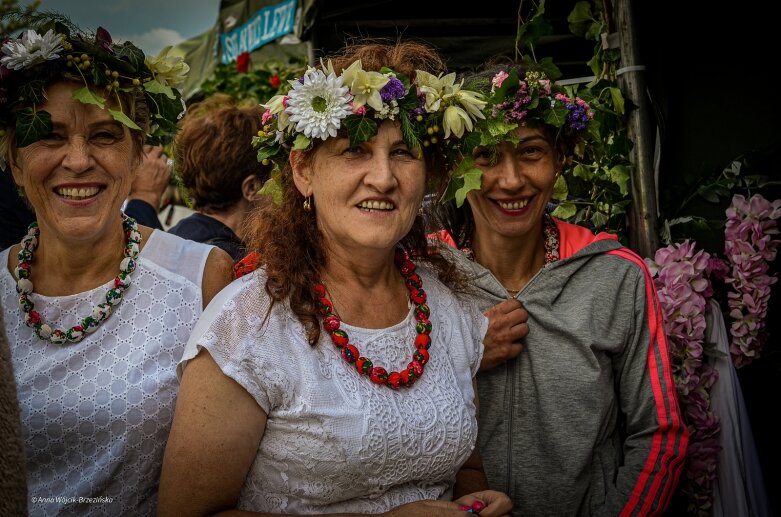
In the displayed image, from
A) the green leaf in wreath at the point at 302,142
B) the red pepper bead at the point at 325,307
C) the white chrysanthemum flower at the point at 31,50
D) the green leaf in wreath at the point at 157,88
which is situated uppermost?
the white chrysanthemum flower at the point at 31,50

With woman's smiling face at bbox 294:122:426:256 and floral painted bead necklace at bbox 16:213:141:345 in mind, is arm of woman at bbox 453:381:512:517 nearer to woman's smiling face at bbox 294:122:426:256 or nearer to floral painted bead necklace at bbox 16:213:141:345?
woman's smiling face at bbox 294:122:426:256

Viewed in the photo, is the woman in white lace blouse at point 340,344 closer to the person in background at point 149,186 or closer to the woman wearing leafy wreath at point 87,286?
the woman wearing leafy wreath at point 87,286

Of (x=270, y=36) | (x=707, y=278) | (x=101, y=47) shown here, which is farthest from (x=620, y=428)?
(x=270, y=36)

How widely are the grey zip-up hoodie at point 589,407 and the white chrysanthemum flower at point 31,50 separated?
1.88m

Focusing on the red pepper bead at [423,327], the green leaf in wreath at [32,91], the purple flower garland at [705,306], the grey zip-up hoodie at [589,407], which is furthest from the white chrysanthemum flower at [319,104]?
the purple flower garland at [705,306]

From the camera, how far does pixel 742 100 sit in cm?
372

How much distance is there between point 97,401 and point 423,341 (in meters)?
1.03

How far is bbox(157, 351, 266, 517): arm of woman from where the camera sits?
6.44ft

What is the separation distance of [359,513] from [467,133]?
1278mm

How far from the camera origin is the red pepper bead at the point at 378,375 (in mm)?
2219

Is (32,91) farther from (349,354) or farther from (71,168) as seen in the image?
(349,354)

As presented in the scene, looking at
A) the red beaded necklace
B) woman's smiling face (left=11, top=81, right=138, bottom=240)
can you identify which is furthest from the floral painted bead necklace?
the red beaded necklace

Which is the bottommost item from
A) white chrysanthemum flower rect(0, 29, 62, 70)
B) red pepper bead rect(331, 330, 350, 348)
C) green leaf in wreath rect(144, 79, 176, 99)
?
red pepper bead rect(331, 330, 350, 348)

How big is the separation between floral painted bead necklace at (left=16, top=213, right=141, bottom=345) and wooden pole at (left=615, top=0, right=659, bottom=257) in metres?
2.29
